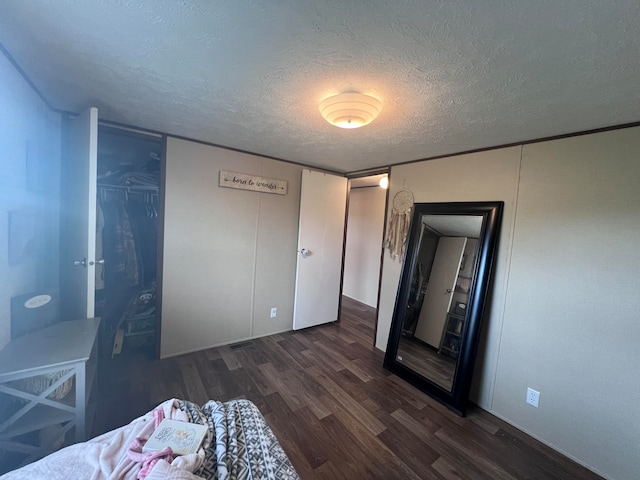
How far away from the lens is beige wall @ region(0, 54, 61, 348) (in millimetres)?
1328

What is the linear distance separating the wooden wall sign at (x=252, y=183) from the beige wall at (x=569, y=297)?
2.00 metres

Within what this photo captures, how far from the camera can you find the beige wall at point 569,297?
1.55 m

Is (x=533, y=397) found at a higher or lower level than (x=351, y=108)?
lower

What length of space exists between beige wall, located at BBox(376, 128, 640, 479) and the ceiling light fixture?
4.41ft

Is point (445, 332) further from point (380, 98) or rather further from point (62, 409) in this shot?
point (62, 409)

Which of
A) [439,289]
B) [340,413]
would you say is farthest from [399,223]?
[340,413]

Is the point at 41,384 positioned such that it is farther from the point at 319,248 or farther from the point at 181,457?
the point at 319,248

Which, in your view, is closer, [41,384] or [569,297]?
[41,384]

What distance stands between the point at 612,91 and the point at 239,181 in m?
2.74

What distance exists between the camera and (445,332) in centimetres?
232

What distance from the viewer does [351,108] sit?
142 cm

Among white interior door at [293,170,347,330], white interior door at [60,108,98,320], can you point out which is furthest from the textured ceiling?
white interior door at [293,170,347,330]

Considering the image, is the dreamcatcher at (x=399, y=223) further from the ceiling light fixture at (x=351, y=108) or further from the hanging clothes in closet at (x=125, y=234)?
the hanging clothes in closet at (x=125, y=234)

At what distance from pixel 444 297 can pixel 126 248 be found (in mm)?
3225
